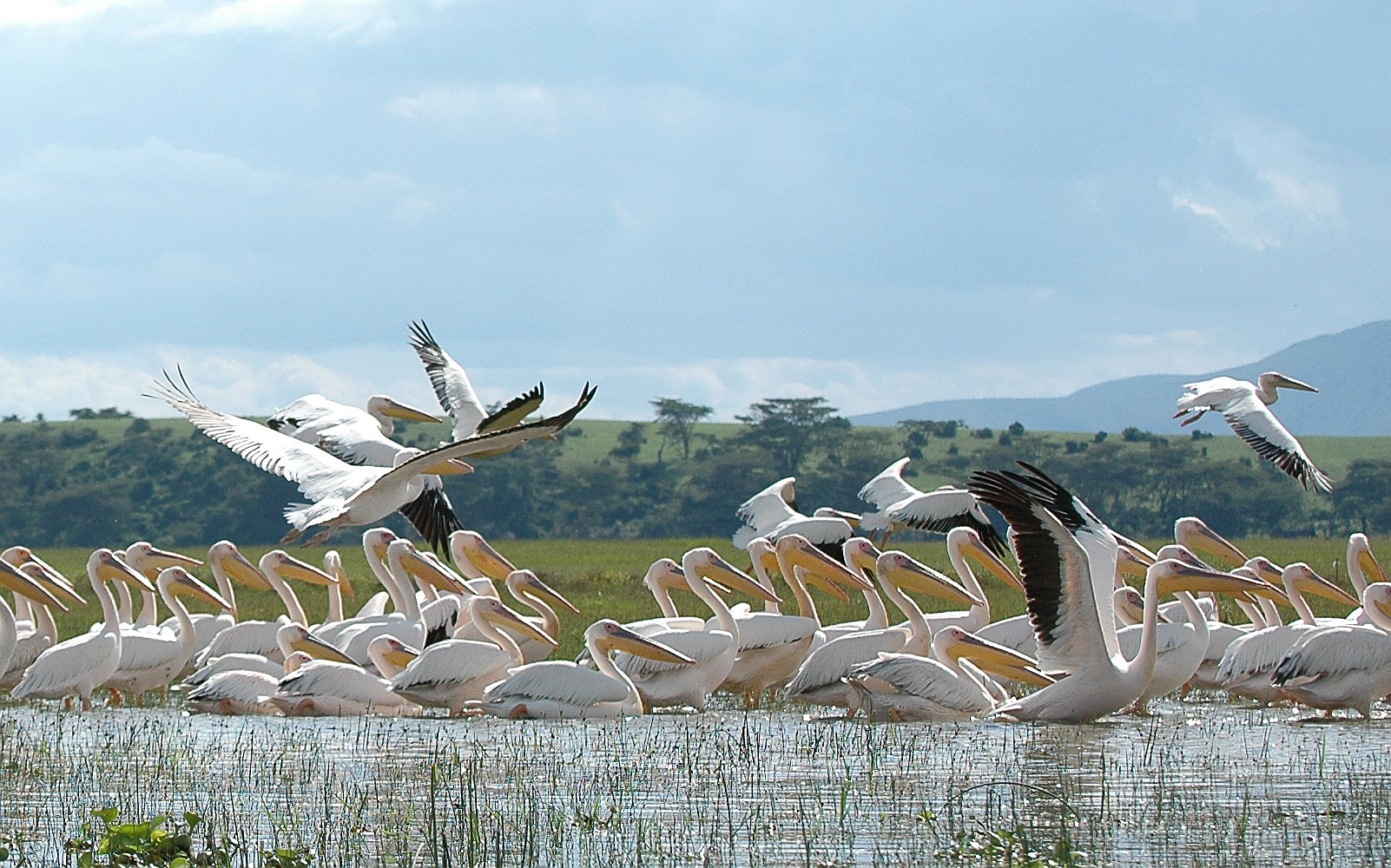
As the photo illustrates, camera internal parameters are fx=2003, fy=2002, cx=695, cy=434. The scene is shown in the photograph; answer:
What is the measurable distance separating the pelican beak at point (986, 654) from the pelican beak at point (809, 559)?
2229 mm

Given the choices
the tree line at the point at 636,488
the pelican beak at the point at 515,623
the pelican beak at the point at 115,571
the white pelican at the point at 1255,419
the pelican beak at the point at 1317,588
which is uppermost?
the tree line at the point at 636,488

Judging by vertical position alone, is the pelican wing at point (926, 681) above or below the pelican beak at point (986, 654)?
below

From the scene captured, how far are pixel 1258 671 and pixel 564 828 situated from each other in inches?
183

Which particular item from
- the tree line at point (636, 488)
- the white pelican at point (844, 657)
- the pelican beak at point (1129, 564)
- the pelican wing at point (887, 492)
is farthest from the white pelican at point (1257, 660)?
the tree line at point (636, 488)

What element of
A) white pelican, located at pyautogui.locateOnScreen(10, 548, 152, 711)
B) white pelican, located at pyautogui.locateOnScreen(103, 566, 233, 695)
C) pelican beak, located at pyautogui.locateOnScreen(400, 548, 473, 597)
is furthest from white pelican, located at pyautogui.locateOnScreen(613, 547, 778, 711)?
white pelican, located at pyautogui.locateOnScreen(10, 548, 152, 711)

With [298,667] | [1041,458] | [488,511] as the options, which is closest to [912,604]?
[298,667]

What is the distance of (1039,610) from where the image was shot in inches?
335

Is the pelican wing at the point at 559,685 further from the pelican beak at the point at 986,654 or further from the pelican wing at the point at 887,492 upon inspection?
the pelican wing at the point at 887,492

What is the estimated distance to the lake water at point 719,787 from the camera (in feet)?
18.4

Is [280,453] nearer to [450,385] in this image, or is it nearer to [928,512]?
[450,385]

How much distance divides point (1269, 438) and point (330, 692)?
7.48 m

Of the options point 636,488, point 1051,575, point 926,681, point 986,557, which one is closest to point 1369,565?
point 986,557

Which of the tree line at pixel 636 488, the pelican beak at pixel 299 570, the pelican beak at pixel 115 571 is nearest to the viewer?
the pelican beak at pixel 115 571

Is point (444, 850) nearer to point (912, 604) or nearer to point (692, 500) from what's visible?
point (912, 604)
